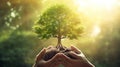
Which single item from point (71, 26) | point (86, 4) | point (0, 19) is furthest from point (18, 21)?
point (71, 26)

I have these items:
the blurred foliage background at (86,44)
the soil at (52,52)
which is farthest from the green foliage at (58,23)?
the blurred foliage background at (86,44)

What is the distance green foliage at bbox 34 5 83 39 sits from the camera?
33.5 feet

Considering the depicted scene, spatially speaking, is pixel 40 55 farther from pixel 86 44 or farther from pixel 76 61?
pixel 86 44

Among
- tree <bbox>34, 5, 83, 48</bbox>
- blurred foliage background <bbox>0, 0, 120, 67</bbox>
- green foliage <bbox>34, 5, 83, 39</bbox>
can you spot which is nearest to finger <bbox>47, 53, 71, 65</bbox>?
tree <bbox>34, 5, 83, 48</bbox>

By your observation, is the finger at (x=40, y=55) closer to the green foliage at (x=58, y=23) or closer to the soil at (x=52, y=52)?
the soil at (x=52, y=52)

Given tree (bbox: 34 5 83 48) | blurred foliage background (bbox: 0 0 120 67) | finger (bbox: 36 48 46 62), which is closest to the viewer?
finger (bbox: 36 48 46 62)

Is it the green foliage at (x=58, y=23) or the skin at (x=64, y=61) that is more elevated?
the green foliage at (x=58, y=23)

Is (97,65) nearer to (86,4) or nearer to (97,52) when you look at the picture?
(97,52)

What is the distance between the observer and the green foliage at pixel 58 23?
402 inches

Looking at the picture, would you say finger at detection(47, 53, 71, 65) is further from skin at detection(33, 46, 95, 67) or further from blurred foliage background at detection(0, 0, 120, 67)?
blurred foliage background at detection(0, 0, 120, 67)

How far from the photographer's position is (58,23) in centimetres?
1023

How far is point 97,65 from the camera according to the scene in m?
30.5

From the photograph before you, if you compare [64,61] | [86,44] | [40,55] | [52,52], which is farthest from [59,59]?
[86,44]

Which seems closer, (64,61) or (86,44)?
(64,61)
